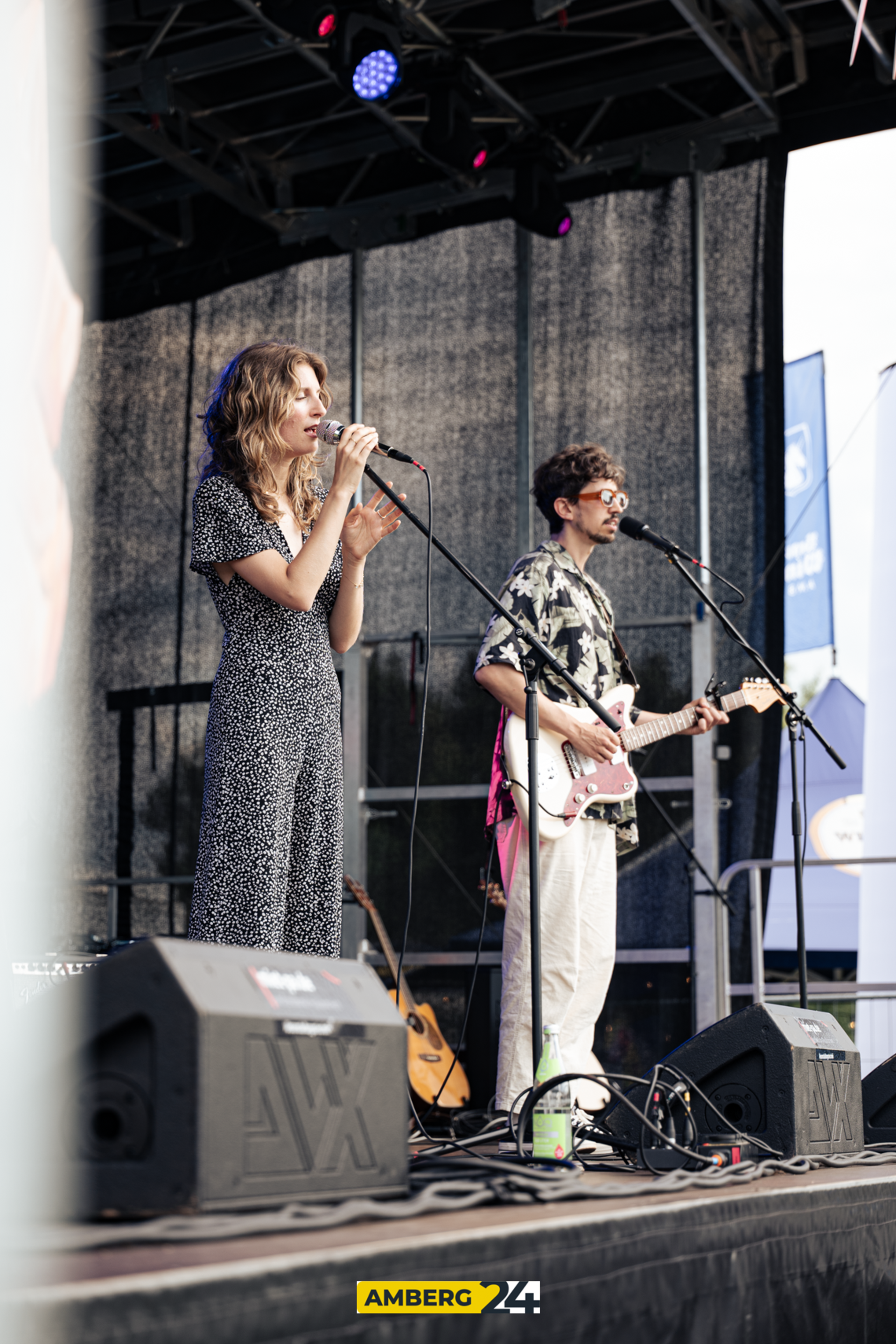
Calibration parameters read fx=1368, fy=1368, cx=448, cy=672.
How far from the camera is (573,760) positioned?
3.17m

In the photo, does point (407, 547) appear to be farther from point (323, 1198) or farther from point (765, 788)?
point (323, 1198)

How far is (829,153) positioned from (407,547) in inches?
90.7

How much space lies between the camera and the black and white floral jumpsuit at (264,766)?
2.07 metres

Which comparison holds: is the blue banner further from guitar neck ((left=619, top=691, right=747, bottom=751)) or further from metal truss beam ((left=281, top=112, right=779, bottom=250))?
guitar neck ((left=619, top=691, right=747, bottom=751))

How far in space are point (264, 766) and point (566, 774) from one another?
1.18 metres

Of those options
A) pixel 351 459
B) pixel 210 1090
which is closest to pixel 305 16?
pixel 351 459

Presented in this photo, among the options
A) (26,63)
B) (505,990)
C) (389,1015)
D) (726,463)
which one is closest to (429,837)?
(726,463)

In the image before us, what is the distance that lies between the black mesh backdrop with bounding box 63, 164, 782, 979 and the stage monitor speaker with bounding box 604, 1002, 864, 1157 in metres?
2.76

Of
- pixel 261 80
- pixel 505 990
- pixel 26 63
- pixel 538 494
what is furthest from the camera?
pixel 261 80

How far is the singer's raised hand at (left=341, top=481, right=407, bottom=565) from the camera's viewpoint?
7.82 ft

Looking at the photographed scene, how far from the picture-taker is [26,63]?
1.06 m

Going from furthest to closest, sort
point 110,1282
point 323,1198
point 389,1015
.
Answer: point 389,1015
point 323,1198
point 110,1282

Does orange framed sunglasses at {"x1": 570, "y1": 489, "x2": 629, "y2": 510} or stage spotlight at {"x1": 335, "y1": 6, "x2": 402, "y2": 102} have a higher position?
stage spotlight at {"x1": 335, "y1": 6, "x2": 402, "y2": 102}

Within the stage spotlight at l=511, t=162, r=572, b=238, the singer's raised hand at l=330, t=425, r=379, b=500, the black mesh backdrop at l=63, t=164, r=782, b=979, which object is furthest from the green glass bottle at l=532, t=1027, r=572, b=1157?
the stage spotlight at l=511, t=162, r=572, b=238
